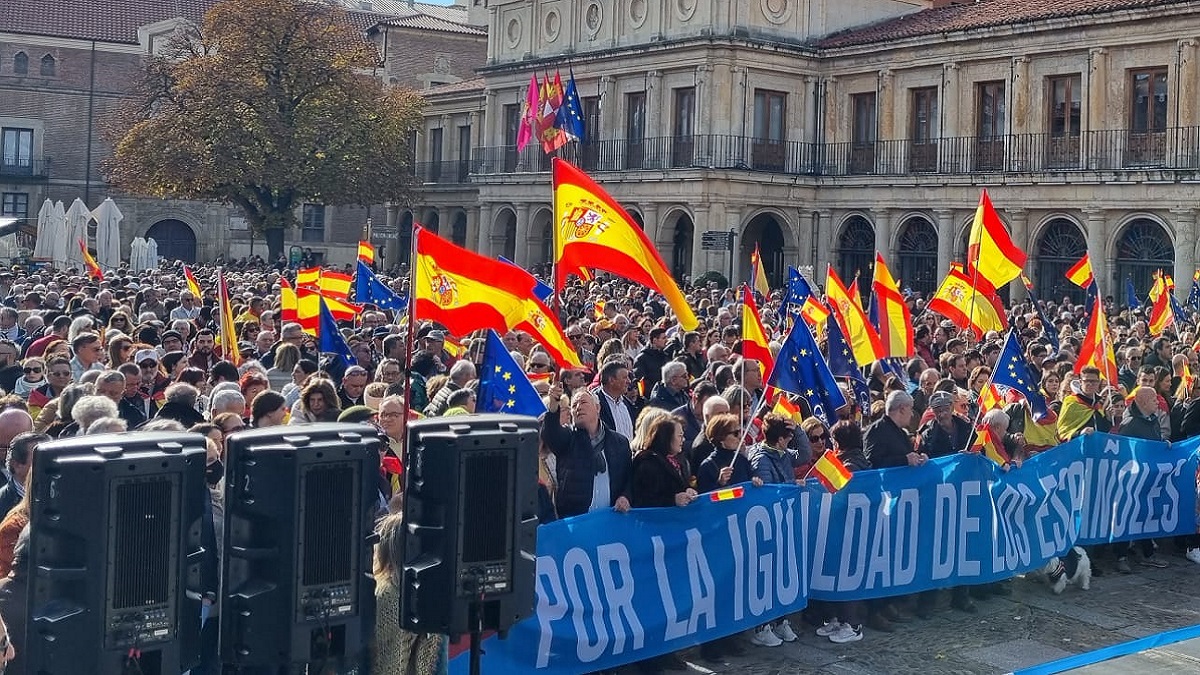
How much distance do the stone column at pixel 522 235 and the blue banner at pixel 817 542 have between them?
111 feet

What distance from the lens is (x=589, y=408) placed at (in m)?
9.01

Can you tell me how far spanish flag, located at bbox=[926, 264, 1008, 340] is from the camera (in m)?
18.1

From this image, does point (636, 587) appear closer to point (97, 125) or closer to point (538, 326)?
point (538, 326)

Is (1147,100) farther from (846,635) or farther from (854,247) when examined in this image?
(846,635)

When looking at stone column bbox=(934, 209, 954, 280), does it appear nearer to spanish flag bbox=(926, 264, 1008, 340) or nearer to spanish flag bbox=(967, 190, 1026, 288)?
spanish flag bbox=(926, 264, 1008, 340)

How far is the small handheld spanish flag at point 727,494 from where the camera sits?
8.94 metres

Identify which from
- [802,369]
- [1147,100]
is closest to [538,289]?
[802,369]

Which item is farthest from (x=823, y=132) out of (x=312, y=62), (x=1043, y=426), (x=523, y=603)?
(x=523, y=603)

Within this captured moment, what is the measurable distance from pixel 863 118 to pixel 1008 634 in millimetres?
31341

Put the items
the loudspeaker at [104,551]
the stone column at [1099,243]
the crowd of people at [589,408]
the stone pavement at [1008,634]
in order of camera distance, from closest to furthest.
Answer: the loudspeaker at [104,551], the crowd of people at [589,408], the stone pavement at [1008,634], the stone column at [1099,243]

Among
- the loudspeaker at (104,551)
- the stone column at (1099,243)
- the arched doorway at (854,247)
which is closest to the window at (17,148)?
the arched doorway at (854,247)

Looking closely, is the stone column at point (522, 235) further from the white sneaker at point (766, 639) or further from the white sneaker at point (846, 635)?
the white sneaker at point (766, 639)

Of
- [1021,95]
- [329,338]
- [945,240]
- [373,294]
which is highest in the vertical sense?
[1021,95]

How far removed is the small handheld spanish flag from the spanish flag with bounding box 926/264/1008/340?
31.0 feet
